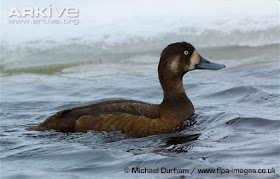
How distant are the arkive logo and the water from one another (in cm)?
20

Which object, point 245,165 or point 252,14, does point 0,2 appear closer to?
point 252,14

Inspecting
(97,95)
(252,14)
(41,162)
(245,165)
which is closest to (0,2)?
(97,95)

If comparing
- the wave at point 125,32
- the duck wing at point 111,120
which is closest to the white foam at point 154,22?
the wave at point 125,32

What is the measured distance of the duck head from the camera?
22.8 feet

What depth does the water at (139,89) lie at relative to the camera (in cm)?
536

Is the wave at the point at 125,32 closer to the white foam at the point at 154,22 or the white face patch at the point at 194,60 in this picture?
the white foam at the point at 154,22

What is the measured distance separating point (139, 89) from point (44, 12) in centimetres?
312

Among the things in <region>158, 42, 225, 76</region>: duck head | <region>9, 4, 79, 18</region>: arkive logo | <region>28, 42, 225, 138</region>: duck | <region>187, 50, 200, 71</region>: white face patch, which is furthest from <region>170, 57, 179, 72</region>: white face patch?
<region>9, 4, 79, 18</region>: arkive logo

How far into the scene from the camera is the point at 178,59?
275 inches

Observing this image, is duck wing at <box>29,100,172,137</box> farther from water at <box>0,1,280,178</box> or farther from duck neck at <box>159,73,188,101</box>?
duck neck at <box>159,73,188,101</box>

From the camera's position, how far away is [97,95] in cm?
871

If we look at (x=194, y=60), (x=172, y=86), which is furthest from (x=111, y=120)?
(x=194, y=60)

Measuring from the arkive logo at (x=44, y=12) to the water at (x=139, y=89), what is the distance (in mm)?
203

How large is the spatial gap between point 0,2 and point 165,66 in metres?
5.58
